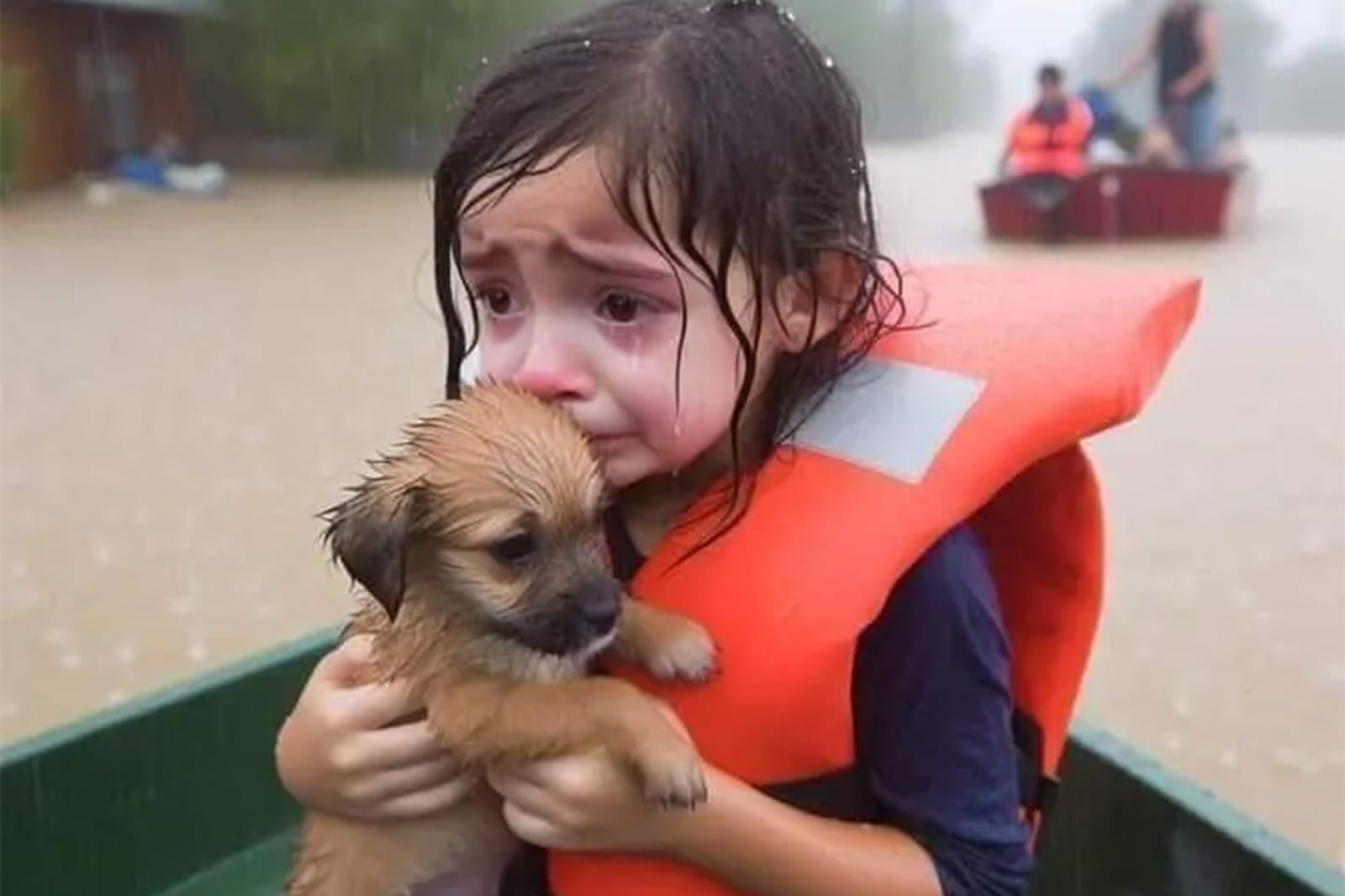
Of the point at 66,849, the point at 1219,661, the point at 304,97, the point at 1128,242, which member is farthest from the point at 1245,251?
the point at 304,97

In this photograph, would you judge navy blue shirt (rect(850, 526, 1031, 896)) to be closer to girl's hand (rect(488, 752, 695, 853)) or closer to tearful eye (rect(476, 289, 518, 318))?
girl's hand (rect(488, 752, 695, 853))

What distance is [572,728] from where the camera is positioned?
176 centimetres

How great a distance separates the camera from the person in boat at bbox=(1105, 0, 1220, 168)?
15539 millimetres

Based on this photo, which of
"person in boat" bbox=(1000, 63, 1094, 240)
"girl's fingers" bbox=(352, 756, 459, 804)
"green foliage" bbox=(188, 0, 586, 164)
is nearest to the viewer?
"girl's fingers" bbox=(352, 756, 459, 804)

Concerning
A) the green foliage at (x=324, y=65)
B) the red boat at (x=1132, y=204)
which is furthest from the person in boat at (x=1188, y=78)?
the green foliage at (x=324, y=65)

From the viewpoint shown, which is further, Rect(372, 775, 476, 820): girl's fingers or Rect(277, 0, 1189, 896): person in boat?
Rect(372, 775, 476, 820): girl's fingers

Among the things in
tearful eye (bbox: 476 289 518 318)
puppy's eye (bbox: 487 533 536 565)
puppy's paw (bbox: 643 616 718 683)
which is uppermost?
tearful eye (bbox: 476 289 518 318)

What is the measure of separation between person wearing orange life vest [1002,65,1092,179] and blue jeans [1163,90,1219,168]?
0.90 m

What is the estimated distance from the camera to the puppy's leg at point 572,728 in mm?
1710

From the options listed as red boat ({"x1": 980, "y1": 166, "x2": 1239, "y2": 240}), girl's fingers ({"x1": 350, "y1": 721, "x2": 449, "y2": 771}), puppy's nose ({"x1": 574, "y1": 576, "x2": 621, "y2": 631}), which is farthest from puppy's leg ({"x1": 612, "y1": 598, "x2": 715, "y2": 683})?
red boat ({"x1": 980, "y1": 166, "x2": 1239, "y2": 240})

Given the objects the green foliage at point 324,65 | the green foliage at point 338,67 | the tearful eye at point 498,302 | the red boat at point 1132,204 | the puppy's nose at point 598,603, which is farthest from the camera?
the green foliage at point 324,65

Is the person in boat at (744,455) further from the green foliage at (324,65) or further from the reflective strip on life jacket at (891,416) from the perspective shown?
the green foliage at (324,65)

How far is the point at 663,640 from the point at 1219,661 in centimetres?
427

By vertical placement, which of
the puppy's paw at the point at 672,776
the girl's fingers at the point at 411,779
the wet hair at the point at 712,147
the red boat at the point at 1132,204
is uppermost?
the wet hair at the point at 712,147
